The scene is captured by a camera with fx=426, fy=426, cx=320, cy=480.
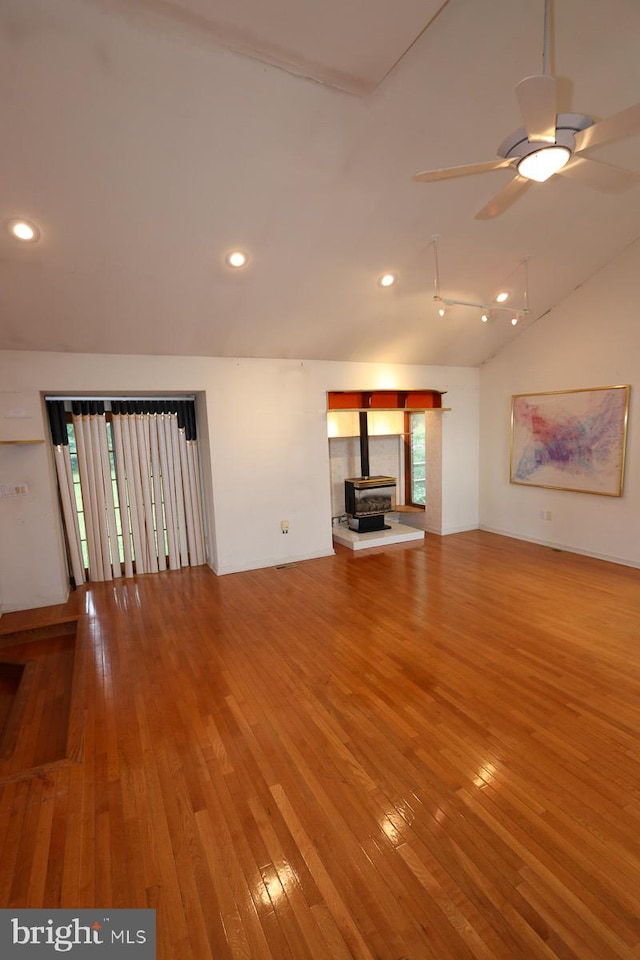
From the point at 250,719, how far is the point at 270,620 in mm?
1367

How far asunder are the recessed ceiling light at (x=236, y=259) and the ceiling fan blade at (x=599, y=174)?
7.56ft

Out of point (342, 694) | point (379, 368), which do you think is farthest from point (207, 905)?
point (379, 368)

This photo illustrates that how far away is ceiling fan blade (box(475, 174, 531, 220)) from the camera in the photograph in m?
2.26

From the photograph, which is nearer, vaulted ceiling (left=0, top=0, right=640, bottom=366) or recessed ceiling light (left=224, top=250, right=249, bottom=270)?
vaulted ceiling (left=0, top=0, right=640, bottom=366)

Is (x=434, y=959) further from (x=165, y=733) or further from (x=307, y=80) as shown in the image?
(x=307, y=80)

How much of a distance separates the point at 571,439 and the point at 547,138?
4.13m

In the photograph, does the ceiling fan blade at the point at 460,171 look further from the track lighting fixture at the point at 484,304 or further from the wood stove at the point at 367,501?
the wood stove at the point at 367,501

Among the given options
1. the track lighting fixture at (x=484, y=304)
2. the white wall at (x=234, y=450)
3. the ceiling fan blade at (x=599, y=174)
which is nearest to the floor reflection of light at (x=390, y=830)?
the ceiling fan blade at (x=599, y=174)

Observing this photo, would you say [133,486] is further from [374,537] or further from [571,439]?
[571,439]

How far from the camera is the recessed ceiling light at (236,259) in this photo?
11.5 feet

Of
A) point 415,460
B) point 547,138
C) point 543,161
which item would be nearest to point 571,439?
point 415,460

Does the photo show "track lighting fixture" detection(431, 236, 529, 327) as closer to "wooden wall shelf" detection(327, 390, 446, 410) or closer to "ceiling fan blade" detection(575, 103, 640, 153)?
"wooden wall shelf" detection(327, 390, 446, 410)

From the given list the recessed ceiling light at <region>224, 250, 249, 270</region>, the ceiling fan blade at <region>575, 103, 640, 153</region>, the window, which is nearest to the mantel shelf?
the window

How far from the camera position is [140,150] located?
2.61 m
